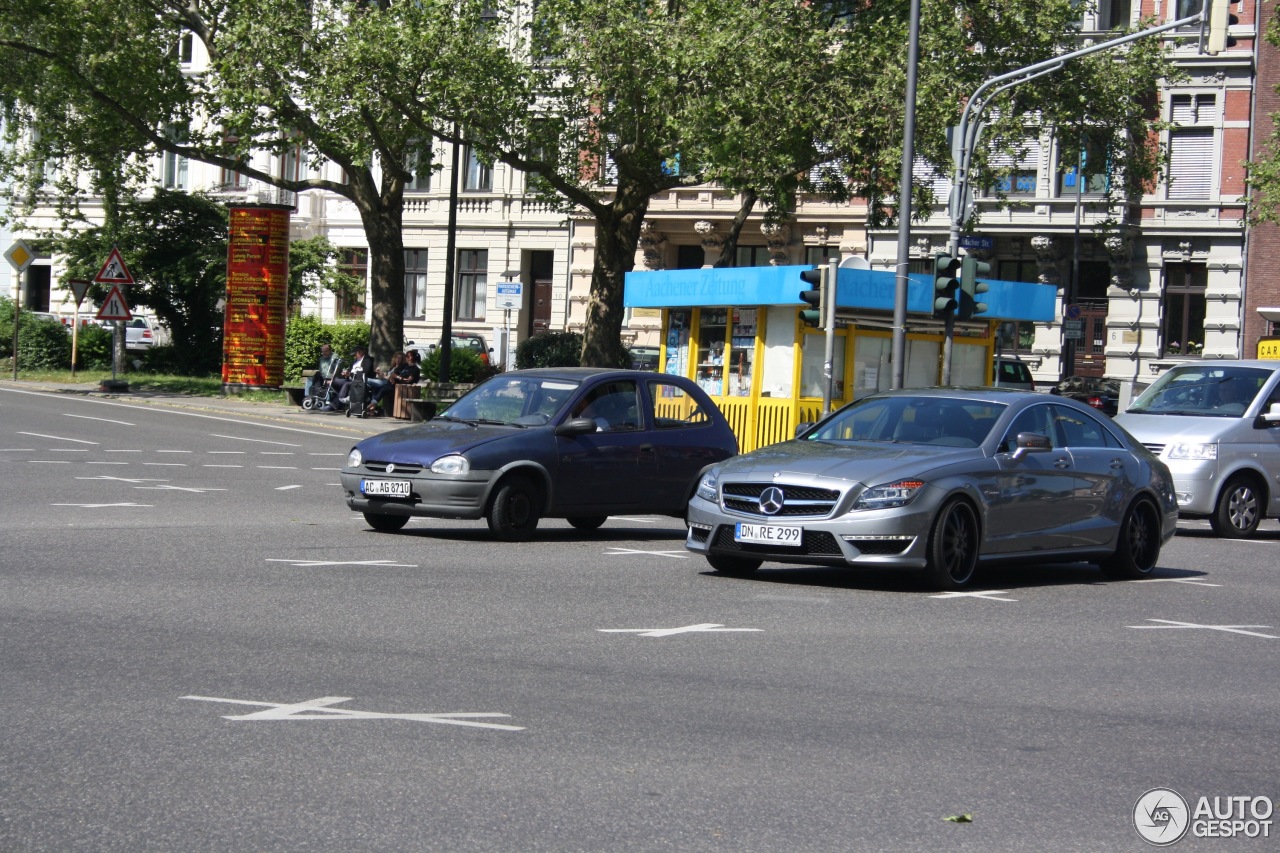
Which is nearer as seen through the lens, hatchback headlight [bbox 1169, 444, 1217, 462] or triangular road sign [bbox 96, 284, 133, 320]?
hatchback headlight [bbox 1169, 444, 1217, 462]

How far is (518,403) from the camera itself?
16.1 metres

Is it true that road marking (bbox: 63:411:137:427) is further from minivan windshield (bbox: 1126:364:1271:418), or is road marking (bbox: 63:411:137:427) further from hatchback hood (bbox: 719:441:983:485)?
hatchback hood (bbox: 719:441:983:485)

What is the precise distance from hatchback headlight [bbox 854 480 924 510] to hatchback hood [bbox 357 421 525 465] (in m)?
4.18

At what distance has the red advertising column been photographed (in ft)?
132

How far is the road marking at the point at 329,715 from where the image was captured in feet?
23.0

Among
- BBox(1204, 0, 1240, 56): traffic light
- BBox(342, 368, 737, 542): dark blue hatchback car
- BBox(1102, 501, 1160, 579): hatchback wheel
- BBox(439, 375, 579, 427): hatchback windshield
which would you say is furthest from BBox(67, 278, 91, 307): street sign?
BBox(1102, 501, 1160, 579): hatchback wheel

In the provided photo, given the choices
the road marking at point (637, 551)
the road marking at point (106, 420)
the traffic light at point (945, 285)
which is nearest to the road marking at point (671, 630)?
the road marking at point (637, 551)

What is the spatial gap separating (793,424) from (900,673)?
691 inches

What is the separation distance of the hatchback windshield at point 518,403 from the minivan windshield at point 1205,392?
773 centimetres

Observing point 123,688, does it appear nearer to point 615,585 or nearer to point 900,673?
point 900,673

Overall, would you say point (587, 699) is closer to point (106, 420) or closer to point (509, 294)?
point (106, 420)

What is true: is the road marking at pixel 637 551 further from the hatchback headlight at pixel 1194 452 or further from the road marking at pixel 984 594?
the hatchback headlight at pixel 1194 452

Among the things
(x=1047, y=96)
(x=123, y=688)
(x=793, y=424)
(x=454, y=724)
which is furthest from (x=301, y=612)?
(x=1047, y=96)

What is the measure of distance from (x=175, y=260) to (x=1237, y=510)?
3661 cm
